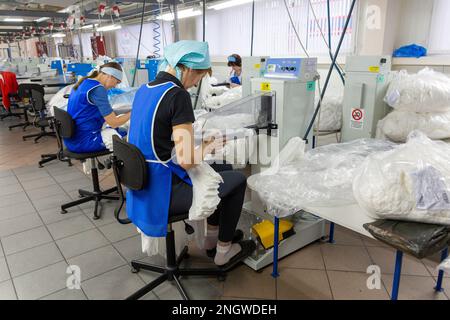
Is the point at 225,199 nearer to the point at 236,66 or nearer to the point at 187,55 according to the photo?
the point at 187,55

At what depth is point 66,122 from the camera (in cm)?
242

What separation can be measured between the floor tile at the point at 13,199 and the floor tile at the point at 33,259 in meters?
0.96

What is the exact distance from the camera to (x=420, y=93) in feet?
7.12

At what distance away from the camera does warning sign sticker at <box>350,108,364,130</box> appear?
8.21ft

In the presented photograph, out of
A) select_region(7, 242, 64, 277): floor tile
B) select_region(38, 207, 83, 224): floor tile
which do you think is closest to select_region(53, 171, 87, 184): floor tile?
select_region(38, 207, 83, 224): floor tile

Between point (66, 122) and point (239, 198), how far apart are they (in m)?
1.52

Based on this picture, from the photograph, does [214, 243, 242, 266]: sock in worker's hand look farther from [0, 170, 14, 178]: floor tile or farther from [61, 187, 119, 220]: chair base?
[0, 170, 14, 178]: floor tile

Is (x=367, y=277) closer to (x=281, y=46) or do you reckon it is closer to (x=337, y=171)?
(x=337, y=171)

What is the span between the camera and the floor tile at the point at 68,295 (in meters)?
1.72

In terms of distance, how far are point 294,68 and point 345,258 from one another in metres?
1.23

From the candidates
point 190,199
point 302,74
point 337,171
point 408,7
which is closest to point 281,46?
point 408,7

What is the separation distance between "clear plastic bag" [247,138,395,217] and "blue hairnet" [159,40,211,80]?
67cm

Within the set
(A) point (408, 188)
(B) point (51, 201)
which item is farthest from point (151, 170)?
(B) point (51, 201)

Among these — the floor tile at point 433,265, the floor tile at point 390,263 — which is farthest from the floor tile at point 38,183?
the floor tile at point 433,265
